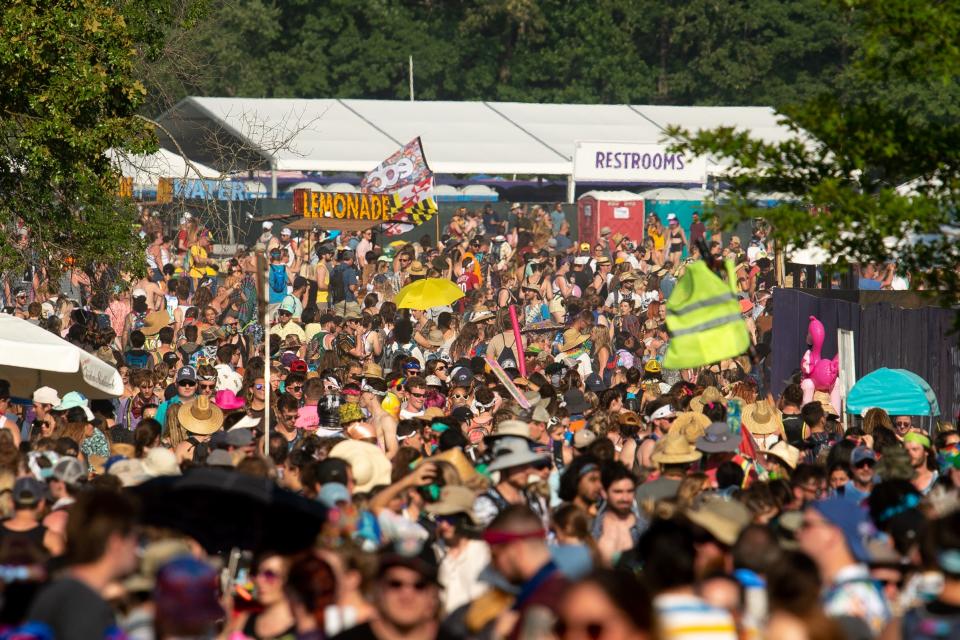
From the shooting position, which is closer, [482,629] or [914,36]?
[482,629]

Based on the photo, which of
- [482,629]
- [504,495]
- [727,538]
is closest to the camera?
[482,629]

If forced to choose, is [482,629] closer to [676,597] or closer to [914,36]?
[676,597]

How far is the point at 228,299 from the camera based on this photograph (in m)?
25.5

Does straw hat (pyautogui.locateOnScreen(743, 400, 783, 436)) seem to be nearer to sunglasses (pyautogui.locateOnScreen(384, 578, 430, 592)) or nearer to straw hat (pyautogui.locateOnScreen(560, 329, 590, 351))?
straw hat (pyautogui.locateOnScreen(560, 329, 590, 351))

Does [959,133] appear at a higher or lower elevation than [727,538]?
higher

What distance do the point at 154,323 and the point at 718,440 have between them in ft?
40.9

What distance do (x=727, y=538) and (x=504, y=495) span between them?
251 cm

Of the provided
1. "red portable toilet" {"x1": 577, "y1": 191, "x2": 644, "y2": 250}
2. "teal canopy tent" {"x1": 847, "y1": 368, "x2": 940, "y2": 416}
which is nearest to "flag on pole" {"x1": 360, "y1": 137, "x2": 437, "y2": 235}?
"red portable toilet" {"x1": 577, "y1": 191, "x2": 644, "y2": 250}

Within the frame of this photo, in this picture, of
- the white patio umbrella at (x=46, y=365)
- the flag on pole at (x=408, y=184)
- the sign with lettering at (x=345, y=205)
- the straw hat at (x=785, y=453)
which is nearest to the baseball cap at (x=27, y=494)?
the straw hat at (x=785, y=453)

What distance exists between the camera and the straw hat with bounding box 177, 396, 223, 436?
14648 millimetres

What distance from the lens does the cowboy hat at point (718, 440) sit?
1189 centimetres

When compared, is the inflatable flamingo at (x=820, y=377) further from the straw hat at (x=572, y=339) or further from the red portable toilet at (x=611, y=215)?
A: the red portable toilet at (x=611, y=215)

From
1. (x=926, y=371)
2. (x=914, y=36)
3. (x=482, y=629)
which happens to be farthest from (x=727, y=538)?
(x=926, y=371)

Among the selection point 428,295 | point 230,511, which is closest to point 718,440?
point 230,511
